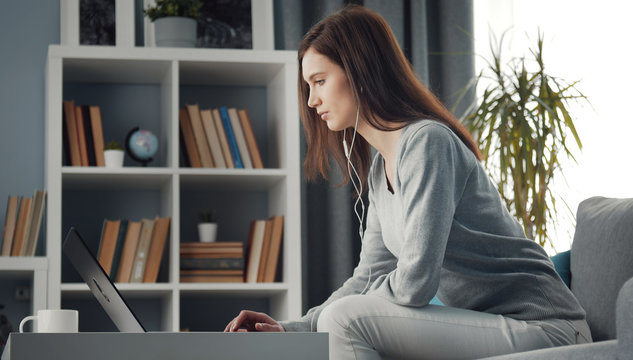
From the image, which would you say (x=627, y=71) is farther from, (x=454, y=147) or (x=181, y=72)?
(x=454, y=147)

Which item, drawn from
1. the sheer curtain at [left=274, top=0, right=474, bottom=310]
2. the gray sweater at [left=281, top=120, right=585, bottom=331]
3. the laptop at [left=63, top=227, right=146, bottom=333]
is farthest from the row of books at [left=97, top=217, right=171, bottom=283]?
the gray sweater at [left=281, top=120, right=585, bottom=331]

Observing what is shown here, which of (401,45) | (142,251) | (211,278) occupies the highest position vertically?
(401,45)

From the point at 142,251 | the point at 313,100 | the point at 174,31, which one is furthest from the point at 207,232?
the point at 313,100

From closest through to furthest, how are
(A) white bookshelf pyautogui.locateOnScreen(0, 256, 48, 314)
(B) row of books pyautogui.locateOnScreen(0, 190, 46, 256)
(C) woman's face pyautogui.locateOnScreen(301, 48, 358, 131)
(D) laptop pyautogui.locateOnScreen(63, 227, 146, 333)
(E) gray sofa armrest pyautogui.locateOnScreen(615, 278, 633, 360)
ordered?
1. (E) gray sofa armrest pyautogui.locateOnScreen(615, 278, 633, 360)
2. (D) laptop pyautogui.locateOnScreen(63, 227, 146, 333)
3. (C) woman's face pyautogui.locateOnScreen(301, 48, 358, 131)
4. (A) white bookshelf pyautogui.locateOnScreen(0, 256, 48, 314)
5. (B) row of books pyautogui.locateOnScreen(0, 190, 46, 256)

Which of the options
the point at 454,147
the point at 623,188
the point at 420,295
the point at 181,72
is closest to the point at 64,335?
the point at 420,295

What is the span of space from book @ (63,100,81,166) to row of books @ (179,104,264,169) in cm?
38

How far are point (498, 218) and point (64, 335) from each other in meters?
0.87

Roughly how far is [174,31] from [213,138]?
43 cm

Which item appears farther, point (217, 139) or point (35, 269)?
point (217, 139)

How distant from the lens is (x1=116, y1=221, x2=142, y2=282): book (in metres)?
3.05

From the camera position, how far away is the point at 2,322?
9.67 feet

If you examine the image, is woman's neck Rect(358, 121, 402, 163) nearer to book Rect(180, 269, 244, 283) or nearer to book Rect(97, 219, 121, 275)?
book Rect(180, 269, 244, 283)

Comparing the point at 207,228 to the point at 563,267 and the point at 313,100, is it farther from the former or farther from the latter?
the point at 563,267

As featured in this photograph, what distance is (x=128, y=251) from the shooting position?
10.1 ft
